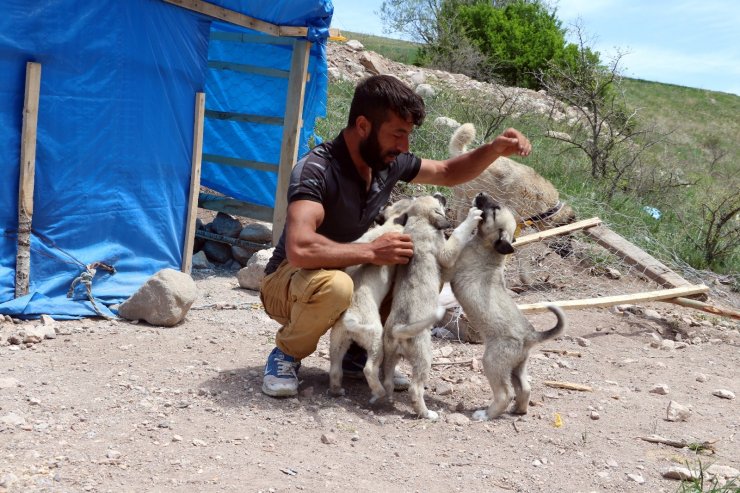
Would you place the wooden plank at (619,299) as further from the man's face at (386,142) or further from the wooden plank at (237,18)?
the wooden plank at (237,18)

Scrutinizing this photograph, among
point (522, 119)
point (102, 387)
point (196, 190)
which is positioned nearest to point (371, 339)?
point (102, 387)

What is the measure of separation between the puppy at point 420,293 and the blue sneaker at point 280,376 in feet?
1.74

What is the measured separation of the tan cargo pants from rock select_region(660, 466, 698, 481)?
1.79m

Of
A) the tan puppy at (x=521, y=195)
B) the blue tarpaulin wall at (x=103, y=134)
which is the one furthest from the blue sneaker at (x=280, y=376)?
the tan puppy at (x=521, y=195)

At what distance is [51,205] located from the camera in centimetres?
563

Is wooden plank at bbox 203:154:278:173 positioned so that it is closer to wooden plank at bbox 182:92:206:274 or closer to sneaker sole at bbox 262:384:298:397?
wooden plank at bbox 182:92:206:274

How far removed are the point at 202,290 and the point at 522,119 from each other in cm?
923

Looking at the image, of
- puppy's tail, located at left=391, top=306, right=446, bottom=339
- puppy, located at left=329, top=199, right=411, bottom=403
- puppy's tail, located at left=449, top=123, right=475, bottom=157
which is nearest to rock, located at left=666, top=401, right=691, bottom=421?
puppy's tail, located at left=391, top=306, right=446, bottom=339

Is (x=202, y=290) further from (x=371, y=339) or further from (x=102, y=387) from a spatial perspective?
(x=371, y=339)

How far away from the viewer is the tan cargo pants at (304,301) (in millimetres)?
4039

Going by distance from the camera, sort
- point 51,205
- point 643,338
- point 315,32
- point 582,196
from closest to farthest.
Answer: point 51,205, point 643,338, point 315,32, point 582,196

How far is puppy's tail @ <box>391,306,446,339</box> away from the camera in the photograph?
4.05 meters

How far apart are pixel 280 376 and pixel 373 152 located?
1.36m

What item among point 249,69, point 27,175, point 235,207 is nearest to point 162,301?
→ point 27,175
